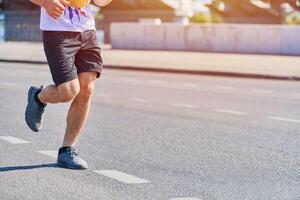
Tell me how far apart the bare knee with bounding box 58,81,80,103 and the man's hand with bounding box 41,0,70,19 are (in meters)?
0.57

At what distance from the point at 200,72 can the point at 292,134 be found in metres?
13.9

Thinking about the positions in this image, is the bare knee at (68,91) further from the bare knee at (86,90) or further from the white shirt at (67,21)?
the white shirt at (67,21)

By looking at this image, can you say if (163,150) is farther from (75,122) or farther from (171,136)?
(75,122)

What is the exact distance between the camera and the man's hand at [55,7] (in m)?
6.08

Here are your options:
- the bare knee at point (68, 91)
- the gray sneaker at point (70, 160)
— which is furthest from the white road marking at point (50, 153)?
the bare knee at point (68, 91)

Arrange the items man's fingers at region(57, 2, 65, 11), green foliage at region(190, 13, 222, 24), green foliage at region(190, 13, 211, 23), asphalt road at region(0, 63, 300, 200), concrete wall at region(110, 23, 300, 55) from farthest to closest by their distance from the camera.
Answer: green foliage at region(190, 13, 222, 24) < green foliage at region(190, 13, 211, 23) < concrete wall at region(110, 23, 300, 55) < man's fingers at region(57, 2, 65, 11) < asphalt road at region(0, 63, 300, 200)

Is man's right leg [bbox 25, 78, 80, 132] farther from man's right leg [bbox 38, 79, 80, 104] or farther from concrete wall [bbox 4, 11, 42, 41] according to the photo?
concrete wall [bbox 4, 11, 42, 41]

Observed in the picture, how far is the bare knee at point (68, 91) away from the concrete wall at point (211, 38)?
27058mm

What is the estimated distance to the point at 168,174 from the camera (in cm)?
648

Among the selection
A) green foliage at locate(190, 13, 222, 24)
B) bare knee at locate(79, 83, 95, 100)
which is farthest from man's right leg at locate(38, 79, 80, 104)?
green foliage at locate(190, 13, 222, 24)

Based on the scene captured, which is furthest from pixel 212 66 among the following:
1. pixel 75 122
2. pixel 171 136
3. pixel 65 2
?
pixel 65 2

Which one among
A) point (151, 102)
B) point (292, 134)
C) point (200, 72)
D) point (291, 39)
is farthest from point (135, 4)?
point (292, 134)

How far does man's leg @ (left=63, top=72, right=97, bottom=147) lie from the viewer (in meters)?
6.57

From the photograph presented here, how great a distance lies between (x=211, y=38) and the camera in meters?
36.3
